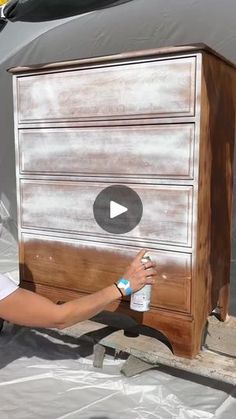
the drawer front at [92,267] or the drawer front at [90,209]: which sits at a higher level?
the drawer front at [90,209]

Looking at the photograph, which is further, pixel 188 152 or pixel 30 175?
pixel 30 175

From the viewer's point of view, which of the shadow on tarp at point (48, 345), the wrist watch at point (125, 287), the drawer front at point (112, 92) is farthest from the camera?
the shadow on tarp at point (48, 345)

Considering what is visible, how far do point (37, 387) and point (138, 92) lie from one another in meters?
1.74

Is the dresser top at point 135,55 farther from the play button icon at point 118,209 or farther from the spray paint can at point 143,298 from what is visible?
the spray paint can at point 143,298

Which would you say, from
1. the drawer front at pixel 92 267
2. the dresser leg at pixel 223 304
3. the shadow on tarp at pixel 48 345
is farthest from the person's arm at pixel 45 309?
the dresser leg at pixel 223 304

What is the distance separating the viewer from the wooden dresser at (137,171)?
7.97ft

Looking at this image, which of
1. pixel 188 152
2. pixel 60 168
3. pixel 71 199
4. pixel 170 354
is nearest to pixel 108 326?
pixel 170 354

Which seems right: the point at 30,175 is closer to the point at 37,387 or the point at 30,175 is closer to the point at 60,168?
the point at 60,168

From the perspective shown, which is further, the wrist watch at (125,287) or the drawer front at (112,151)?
the drawer front at (112,151)

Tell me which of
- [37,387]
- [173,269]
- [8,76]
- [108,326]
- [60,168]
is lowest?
[37,387]

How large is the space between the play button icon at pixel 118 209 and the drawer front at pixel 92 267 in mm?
122

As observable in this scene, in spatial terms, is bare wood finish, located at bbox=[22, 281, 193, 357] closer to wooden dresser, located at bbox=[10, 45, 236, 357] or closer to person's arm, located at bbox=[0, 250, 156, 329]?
wooden dresser, located at bbox=[10, 45, 236, 357]

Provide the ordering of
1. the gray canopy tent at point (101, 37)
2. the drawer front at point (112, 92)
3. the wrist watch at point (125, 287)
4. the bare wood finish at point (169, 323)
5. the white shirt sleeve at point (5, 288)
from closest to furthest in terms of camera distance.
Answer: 1. the white shirt sleeve at point (5, 288)
2. the wrist watch at point (125, 287)
3. the drawer front at point (112, 92)
4. the bare wood finish at point (169, 323)
5. the gray canopy tent at point (101, 37)

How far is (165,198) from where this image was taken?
2.51 metres
